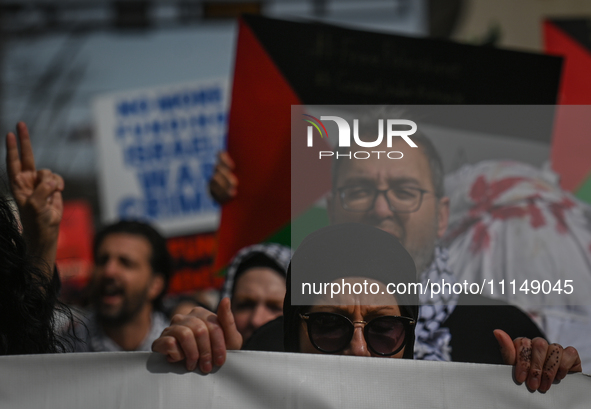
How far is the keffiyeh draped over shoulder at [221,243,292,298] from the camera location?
2182 mm

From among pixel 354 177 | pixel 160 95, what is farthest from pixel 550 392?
pixel 160 95

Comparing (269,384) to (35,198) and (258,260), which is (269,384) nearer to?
(35,198)

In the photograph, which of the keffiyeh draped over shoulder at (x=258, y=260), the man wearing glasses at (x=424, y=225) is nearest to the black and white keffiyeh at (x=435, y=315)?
the man wearing glasses at (x=424, y=225)

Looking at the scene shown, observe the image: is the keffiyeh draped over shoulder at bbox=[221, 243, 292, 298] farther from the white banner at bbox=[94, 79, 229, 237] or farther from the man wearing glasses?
the white banner at bbox=[94, 79, 229, 237]

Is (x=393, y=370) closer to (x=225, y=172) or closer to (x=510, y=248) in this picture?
(x=510, y=248)

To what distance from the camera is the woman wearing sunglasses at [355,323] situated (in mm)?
1226

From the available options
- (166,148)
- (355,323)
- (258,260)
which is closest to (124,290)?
(258,260)

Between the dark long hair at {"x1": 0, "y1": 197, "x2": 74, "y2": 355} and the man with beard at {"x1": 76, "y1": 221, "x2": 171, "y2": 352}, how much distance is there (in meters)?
1.38

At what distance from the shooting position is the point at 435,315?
1.57 m

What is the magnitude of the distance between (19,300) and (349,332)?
0.68 meters

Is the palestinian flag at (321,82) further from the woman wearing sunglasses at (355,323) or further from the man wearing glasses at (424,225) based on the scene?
the woman wearing sunglasses at (355,323)

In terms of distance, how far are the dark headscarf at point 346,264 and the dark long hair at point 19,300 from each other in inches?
18.7

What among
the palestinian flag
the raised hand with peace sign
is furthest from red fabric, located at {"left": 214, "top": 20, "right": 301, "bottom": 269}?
the raised hand with peace sign

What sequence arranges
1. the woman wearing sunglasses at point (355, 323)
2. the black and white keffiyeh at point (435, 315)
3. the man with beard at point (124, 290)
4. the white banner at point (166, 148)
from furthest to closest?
the white banner at point (166, 148), the man with beard at point (124, 290), the black and white keffiyeh at point (435, 315), the woman wearing sunglasses at point (355, 323)
